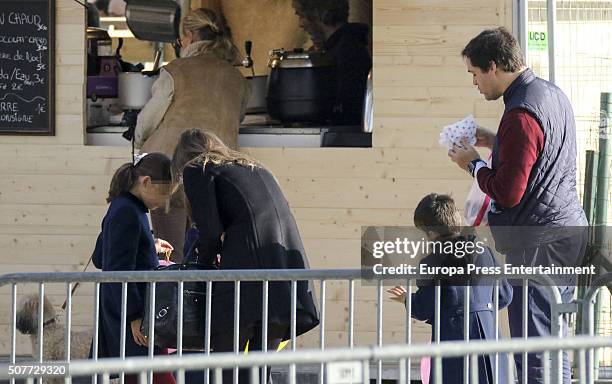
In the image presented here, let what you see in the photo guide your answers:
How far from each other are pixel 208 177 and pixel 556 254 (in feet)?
5.19

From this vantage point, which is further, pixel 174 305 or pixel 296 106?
pixel 296 106

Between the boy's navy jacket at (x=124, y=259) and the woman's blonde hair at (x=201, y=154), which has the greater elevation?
the woman's blonde hair at (x=201, y=154)

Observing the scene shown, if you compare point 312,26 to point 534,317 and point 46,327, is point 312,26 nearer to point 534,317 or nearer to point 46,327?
point 46,327

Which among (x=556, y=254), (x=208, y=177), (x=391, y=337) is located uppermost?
(x=208, y=177)

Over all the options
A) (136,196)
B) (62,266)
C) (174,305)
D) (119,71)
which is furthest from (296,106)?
(174,305)

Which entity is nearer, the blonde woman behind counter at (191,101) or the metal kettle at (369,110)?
the blonde woman behind counter at (191,101)

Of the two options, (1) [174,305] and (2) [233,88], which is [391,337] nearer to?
(2) [233,88]

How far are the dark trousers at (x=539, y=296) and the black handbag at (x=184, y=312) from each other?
1.35 meters

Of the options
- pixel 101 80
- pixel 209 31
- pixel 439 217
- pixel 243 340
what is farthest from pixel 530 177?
pixel 101 80

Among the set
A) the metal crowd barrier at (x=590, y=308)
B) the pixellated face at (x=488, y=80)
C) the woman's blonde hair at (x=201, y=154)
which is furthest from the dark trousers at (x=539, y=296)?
the woman's blonde hair at (x=201, y=154)

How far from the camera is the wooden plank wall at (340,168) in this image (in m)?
7.37

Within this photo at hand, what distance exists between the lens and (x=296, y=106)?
7656 millimetres

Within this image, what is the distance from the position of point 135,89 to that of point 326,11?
138cm

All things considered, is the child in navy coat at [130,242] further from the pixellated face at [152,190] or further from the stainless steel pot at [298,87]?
the stainless steel pot at [298,87]
